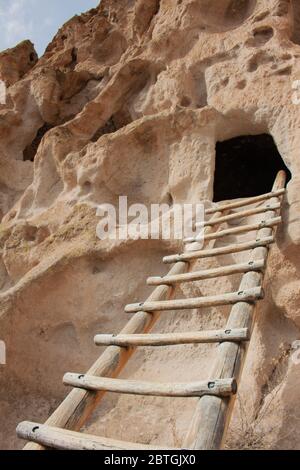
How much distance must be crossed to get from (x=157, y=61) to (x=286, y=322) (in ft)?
8.47

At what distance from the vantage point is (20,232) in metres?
3.68

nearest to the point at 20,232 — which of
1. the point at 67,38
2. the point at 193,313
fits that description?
the point at 193,313

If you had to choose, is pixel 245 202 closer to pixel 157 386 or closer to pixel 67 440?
pixel 157 386

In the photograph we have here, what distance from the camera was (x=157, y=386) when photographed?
151cm

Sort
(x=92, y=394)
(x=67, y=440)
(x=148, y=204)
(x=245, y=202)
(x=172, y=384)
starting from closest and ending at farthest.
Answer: (x=67, y=440)
(x=172, y=384)
(x=92, y=394)
(x=245, y=202)
(x=148, y=204)

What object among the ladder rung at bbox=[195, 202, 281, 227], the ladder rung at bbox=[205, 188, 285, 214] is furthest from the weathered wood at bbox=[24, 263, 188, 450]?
the ladder rung at bbox=[205, 188, 285, 214]

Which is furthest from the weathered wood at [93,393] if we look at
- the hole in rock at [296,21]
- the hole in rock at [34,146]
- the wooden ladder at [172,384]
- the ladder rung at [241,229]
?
the hole in rock at [34,146]

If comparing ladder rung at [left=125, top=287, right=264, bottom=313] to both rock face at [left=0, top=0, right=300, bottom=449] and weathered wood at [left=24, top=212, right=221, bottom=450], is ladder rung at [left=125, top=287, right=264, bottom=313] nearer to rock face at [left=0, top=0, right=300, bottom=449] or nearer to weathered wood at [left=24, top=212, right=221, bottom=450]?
weathered wood at [left=24, top=212, right=221, bottom=450]

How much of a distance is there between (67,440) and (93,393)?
0.27 m

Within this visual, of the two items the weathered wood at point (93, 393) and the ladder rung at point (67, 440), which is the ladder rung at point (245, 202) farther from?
the ladder rung at point (67, 440)

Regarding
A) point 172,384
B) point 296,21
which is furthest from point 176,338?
point 296,21

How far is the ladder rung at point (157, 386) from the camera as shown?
1409 mm

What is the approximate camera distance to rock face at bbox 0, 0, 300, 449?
257 cm
